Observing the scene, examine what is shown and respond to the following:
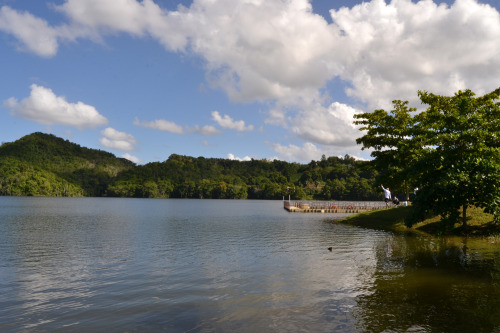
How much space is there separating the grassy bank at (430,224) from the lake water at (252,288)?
2.89 meters

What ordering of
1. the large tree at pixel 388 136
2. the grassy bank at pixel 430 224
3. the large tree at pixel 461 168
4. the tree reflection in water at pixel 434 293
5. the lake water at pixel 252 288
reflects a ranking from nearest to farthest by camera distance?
the tree reflection in water at pixel 434 293 < the lake water at pixel 252 288 < the large tree at pixel 461 168 < the grassy bank at pixel 430 224 < the large tree at pixel 388 136

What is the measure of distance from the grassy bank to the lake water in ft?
9.49

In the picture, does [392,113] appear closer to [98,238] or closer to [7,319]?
[98,238]

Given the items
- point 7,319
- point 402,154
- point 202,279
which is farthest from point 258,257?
point 402,154

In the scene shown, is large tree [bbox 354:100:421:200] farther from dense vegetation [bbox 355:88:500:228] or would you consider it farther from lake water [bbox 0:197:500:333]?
lake water [bbox 0:197:500:333]

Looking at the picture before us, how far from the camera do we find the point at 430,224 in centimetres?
3947

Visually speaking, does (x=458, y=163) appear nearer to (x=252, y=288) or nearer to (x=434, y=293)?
(x=434, y=293)

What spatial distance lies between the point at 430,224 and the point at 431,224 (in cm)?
19

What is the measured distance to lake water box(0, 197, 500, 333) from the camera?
12.6 m

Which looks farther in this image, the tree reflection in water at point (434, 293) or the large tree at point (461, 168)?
the large tree at point (461, 168)

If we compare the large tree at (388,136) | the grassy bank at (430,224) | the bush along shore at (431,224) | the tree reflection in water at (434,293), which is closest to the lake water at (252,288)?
the tree reflection in water at (434,293)

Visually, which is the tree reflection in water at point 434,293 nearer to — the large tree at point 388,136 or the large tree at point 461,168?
the large tree at point 461,168

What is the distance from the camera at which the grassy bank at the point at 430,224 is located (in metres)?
32.7

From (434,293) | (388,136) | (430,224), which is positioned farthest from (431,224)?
(434,293)
